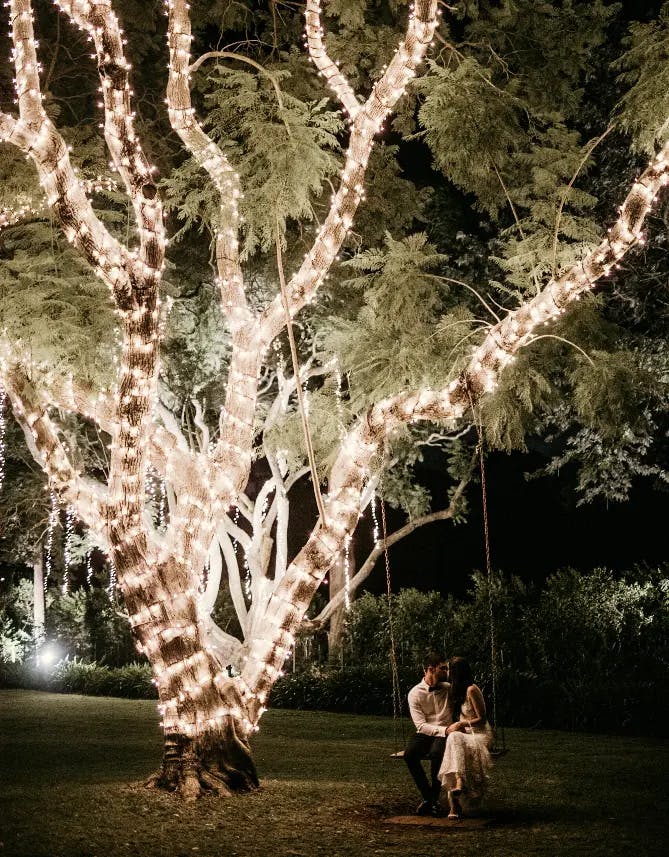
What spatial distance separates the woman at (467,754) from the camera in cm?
702

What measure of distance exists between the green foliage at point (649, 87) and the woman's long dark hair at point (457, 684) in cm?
535

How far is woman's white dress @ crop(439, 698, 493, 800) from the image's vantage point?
7.02m

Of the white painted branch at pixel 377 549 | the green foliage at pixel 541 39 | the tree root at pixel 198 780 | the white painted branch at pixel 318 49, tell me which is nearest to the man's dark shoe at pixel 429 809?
the tree root at pixel 198 780

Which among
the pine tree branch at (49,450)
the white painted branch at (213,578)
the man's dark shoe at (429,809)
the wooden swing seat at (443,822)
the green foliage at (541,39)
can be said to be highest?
the green foliage at (541,39)

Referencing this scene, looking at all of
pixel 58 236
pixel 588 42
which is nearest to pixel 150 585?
pixel 58 236

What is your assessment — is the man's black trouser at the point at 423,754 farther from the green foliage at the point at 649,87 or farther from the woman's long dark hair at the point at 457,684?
the green foliage at the point at 649,87

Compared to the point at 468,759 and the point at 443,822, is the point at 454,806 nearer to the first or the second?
the point at 443,822

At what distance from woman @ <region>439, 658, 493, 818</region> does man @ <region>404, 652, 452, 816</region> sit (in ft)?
0.53

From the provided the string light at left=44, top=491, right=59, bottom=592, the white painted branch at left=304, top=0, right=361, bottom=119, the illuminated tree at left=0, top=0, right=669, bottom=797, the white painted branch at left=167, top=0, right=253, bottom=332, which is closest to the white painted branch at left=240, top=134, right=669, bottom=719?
the illuminated tree at left=0, top=0, right=669, bottom=797

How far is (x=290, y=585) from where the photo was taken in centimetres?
866

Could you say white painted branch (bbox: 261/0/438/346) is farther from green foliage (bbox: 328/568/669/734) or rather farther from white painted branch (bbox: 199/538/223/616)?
white painted branch (bbox: 199/538/223/616)

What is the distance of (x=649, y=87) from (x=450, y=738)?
6495 mm

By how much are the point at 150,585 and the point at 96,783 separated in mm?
2186

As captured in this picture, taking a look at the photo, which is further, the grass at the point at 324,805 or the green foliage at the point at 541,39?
the green foliage at the point at 541,39
